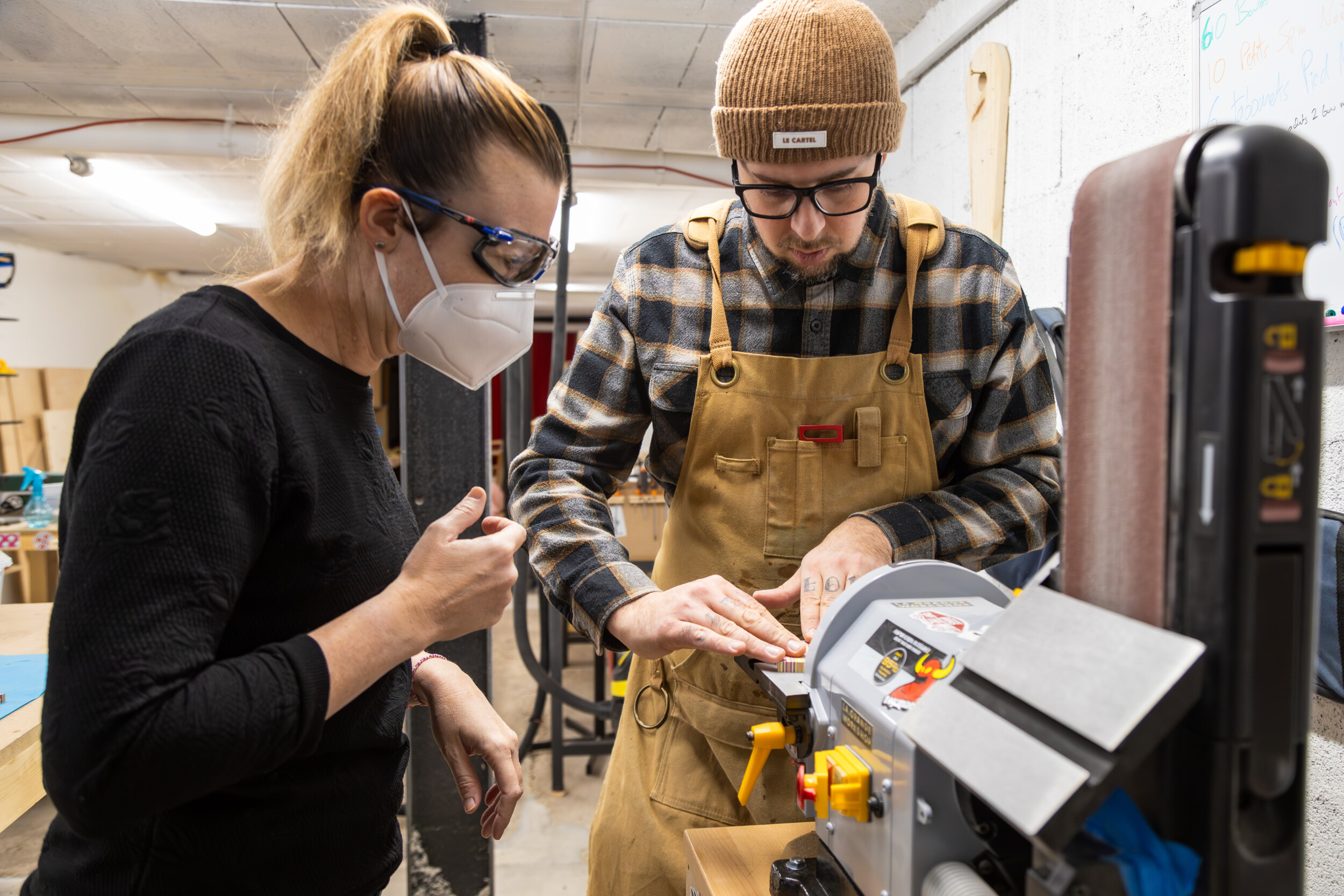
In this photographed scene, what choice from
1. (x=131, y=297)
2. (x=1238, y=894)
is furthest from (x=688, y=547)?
(x=131, y=297)

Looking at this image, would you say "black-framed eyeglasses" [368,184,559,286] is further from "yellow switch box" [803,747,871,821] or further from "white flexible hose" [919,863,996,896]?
"white flexible hose" [919,863,996,896]

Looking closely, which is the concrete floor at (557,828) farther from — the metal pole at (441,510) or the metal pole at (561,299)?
the metal pole at (561,299)

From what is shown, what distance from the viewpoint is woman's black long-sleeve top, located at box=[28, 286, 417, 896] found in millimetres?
611

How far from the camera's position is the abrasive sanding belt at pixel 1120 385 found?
1.74 ft

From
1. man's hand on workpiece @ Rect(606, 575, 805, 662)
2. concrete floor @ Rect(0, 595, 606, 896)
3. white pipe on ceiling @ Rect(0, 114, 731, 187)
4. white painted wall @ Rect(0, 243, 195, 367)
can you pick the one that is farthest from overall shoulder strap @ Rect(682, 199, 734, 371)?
white painted wall @ Rect(0, 243, 195, 367)

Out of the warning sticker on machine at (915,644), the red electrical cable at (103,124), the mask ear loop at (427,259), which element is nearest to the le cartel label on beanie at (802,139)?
the mask ear loop at (427,259)

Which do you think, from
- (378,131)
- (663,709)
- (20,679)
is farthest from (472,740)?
(20,679)

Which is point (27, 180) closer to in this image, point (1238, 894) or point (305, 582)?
point (305, 582)

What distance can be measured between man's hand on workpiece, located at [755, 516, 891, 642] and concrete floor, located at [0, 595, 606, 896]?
2043 mm

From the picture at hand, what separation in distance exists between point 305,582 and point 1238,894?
2.43 ft

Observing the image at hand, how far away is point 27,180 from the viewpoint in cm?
521

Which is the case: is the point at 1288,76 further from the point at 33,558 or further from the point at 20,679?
the point at 33,558

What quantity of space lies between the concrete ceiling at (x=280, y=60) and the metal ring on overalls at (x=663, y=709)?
1.95 metres

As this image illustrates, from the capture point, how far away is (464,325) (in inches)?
37.1
